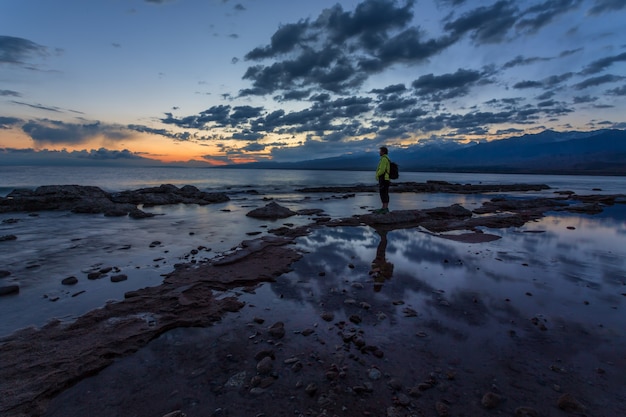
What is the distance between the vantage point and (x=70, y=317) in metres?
6.09

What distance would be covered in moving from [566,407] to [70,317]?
8540mm

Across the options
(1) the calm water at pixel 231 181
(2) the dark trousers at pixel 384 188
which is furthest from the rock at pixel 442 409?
(1) the calm water at pixel 231 181

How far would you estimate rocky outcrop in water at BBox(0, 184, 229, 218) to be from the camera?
22.5 metres

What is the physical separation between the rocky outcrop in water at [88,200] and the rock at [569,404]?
895 inches

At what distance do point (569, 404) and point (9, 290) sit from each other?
1140 cm

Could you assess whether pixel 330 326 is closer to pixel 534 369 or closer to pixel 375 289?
pixel 375 289

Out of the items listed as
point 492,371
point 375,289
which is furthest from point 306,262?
point 492,371

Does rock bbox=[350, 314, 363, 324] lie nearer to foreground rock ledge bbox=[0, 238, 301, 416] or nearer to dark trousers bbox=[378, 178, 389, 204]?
foreground rock ledge bbox=[0, 238, 301, 416]

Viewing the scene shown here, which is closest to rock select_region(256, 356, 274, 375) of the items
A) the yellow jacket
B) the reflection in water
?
the reflection in water

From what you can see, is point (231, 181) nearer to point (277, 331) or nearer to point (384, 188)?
point (384, 188)

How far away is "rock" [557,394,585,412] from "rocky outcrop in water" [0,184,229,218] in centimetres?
2273

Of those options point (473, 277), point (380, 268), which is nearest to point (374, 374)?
point (380, 268)

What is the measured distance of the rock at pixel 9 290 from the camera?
725 cm

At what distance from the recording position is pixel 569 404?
3.66m
